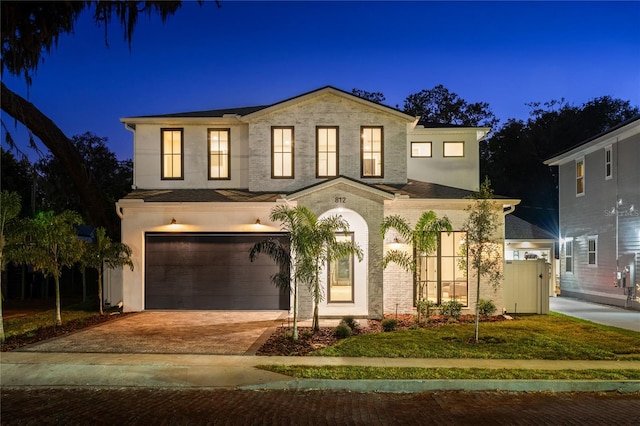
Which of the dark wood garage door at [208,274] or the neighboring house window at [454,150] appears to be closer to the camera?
the dark wood garage door at [208,274]

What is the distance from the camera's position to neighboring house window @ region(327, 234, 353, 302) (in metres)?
16.4

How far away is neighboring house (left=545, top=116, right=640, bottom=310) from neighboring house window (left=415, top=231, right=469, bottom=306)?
7.21 m

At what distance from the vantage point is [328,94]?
59.4 ft

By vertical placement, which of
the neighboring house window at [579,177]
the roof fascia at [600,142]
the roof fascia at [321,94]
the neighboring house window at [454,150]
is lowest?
the neighboring house window at [579,177]

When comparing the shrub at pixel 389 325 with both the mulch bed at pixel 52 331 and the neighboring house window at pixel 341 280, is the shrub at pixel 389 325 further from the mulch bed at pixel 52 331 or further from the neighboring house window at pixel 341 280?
the mulch bed at pixel 52 331

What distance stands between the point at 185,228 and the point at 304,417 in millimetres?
11309


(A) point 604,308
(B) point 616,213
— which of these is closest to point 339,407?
(A) point 604,308

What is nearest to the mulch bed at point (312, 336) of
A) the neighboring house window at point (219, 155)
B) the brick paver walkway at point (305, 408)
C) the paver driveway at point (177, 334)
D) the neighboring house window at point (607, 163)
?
the paver driveway at point (177, 334)

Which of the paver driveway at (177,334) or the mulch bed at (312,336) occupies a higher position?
the mulch bed at (312,336)

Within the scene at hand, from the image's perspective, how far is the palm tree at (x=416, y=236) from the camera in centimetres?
1489

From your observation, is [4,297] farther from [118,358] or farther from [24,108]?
[118,358]

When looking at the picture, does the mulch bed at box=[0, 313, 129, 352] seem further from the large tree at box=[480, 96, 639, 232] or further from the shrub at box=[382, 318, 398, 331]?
the large tree at box=[480, 96, 639, 232]

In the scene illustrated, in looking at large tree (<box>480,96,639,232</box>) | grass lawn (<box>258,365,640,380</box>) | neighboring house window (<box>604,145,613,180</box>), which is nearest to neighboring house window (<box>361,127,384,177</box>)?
grass lawn (<box>258,365,640,380</box>)

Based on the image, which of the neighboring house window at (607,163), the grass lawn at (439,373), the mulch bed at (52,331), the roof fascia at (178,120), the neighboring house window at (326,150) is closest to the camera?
the grass lawn at (439,373)
